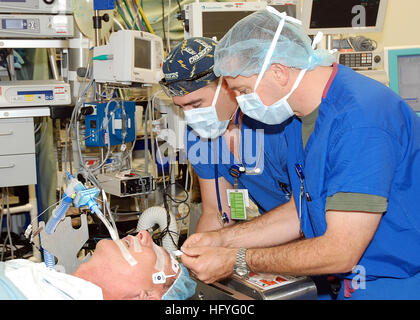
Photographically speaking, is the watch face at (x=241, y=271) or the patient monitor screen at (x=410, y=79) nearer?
the watch face at (x=241, y=271)

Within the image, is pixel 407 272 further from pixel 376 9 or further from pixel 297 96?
pixel 376 9

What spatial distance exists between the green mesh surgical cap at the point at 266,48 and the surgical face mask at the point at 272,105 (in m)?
0.01

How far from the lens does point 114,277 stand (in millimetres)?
1563

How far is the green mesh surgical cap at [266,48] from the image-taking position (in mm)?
1592

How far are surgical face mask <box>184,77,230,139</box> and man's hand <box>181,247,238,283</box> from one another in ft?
2.03

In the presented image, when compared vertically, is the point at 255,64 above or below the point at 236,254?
above

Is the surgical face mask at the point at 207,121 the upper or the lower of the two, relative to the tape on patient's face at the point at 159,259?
upper

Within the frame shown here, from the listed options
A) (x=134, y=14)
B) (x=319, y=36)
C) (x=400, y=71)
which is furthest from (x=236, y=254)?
(x=134, y=14)

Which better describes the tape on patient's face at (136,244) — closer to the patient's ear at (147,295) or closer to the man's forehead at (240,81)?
the patient's ear at (147,295)

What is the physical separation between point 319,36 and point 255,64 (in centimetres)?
26

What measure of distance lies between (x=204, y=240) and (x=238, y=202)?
0.38 m

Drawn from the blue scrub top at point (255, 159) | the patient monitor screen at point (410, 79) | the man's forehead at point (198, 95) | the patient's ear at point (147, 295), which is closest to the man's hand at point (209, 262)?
the patient's ear at point (147, 295)
